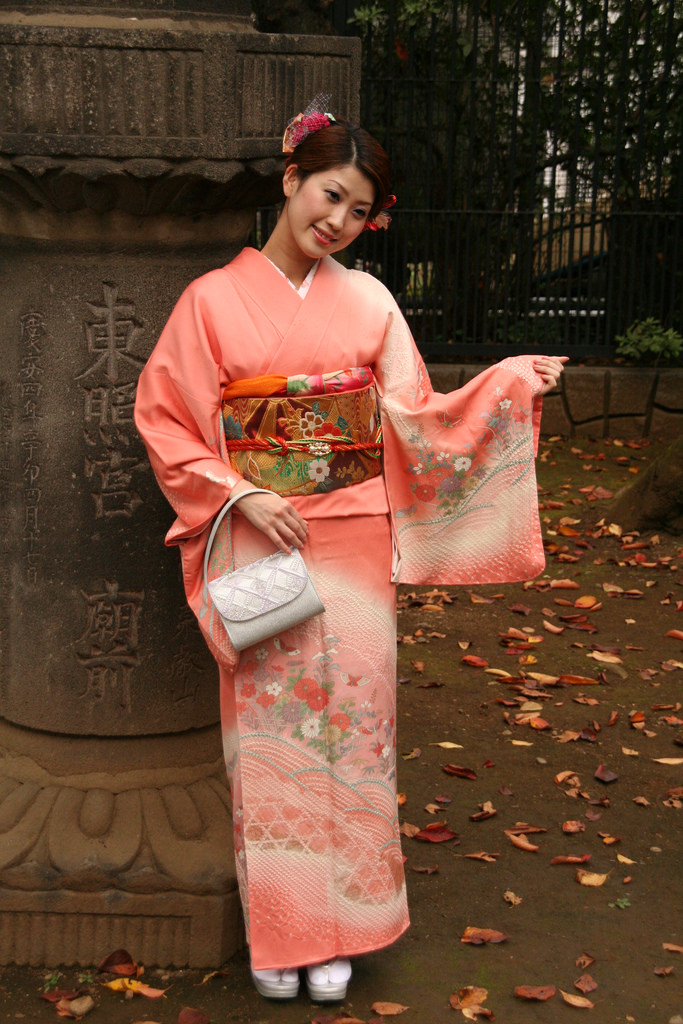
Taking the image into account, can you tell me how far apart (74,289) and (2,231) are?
249 millimetres

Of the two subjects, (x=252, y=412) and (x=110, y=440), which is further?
(x=110, y=440)

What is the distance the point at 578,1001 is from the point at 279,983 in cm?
75

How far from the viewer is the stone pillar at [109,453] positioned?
2.90 meters

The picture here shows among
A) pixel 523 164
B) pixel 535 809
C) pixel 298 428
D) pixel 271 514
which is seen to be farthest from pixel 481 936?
pixel 523 164

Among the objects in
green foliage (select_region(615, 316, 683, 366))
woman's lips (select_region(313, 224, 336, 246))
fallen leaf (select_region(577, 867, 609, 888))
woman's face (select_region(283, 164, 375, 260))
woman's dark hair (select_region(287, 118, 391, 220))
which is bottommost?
fallen leaf (select_region(577, 867, 609, 888))

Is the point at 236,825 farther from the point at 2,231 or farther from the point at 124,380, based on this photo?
the point at 2,231

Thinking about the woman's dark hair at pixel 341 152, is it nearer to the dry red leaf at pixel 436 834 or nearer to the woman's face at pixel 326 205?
the woman's face at pixel 326 205

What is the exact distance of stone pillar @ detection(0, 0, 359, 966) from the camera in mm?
2904

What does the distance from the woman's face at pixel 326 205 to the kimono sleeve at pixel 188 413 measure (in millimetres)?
293

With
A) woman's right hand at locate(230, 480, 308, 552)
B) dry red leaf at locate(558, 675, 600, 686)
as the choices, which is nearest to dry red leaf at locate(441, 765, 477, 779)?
dry red leaf at locate(558, 675, 600, 686)

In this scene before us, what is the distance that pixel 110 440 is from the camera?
10.7ft


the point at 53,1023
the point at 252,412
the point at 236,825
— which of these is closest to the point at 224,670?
the point at 236,825

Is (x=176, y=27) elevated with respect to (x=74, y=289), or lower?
elevated

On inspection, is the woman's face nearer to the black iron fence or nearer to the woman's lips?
the woman's lips
